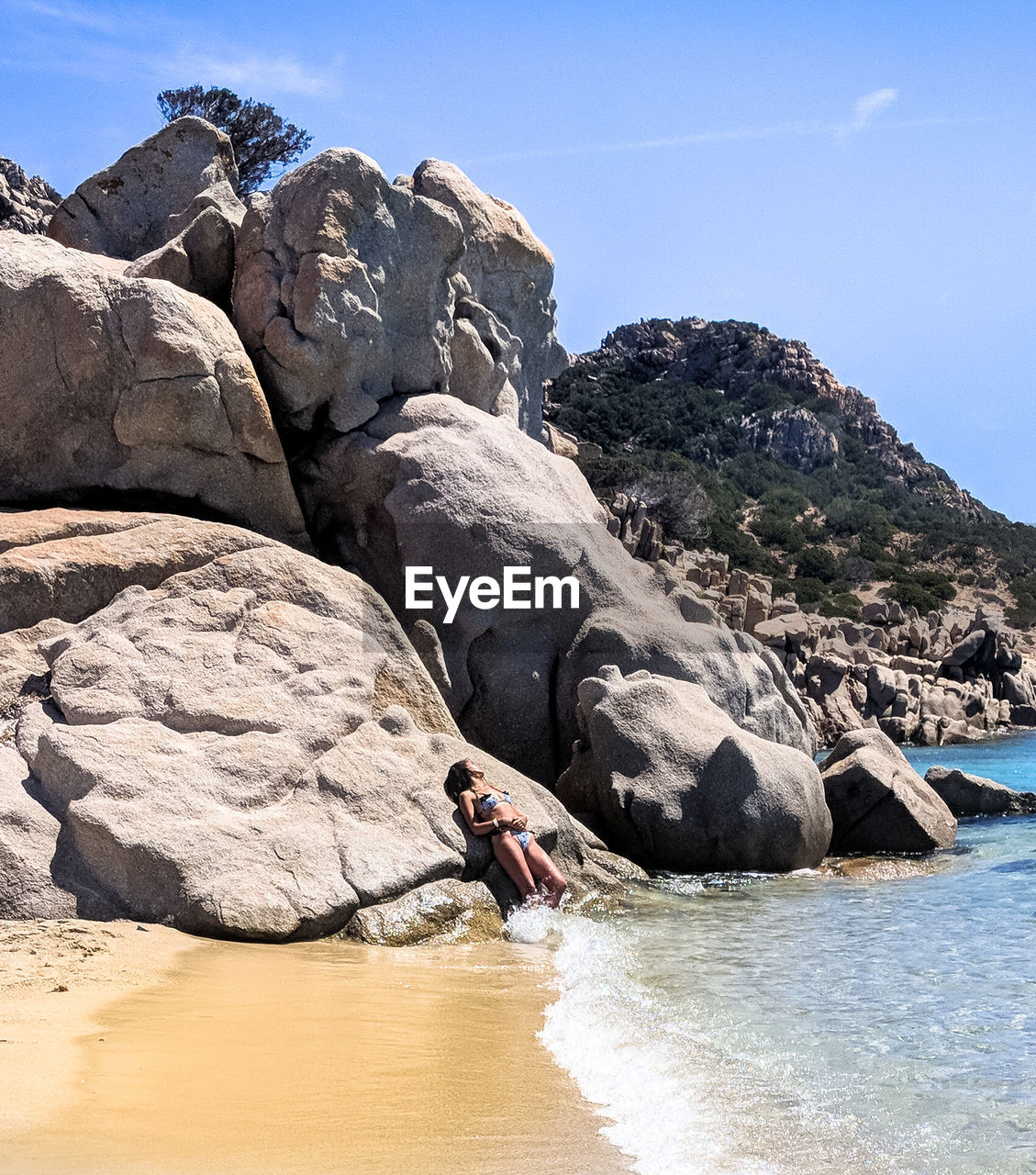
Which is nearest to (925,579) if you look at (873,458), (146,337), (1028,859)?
(873,458)

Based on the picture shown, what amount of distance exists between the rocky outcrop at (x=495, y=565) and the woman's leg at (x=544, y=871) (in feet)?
9.20

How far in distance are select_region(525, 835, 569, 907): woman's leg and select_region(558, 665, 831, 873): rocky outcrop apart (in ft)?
6.40

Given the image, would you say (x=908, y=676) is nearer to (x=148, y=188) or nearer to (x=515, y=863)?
(x=148, y=188)

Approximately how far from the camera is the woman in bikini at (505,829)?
7512mm

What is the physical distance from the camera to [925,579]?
5112cm

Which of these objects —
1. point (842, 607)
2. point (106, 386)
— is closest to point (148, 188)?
point (106, 386)

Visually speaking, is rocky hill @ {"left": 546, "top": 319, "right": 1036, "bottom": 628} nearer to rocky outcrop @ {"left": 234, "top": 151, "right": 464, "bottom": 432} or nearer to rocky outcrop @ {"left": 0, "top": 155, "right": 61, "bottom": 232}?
rocky outcrop @ {"left": 0, "top": 155, "right": 61, "bottom": 232}

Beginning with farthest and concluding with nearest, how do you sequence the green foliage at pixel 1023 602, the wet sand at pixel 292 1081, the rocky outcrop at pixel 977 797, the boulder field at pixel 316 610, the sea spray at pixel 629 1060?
the green foliage at pixel 1023 602
the rocky outcrop at pixel 977 797
the boulder field at pixel 316 610
the sea spray at pixel 629 1060
the wet sand at pixel 292 1081

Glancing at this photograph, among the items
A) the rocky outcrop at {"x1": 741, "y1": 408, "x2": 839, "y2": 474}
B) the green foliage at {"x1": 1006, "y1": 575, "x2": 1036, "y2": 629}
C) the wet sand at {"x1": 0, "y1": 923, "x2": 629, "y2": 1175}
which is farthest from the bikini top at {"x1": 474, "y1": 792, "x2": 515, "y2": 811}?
the rocky outcrop at {"x1": 741, "y1": 408, "x2": 839, "y2": 474}

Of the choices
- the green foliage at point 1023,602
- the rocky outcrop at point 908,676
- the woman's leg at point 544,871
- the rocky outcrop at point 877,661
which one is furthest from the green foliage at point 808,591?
the woman's leg at point 544,871

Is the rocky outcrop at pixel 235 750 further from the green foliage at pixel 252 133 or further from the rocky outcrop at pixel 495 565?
the green foliage at pixel 252 133

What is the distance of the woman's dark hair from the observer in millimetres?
7648

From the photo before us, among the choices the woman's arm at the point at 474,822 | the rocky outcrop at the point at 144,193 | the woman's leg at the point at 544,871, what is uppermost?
the rocky outcrop at the point at 144,193

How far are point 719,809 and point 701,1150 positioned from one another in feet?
19.5
